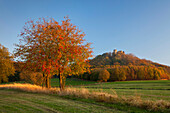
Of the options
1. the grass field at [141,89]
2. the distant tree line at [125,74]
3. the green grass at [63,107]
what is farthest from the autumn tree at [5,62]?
the distant tree line at [125,74]

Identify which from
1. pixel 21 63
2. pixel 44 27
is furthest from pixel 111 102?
pixel 21 63

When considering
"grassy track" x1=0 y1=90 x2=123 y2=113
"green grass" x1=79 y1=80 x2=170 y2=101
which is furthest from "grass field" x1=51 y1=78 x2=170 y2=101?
"grassy track" x1=0 y1=90 x2=123 y2=113

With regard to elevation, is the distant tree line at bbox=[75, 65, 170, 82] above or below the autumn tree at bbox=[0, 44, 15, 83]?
below

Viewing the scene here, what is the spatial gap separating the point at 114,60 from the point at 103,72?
58.1 metres

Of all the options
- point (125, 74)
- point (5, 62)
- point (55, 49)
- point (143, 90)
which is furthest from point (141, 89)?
point (125, 74)

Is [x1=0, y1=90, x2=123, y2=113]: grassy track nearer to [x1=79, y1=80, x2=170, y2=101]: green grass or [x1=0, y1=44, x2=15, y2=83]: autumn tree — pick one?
[x1=79, y1=80, x2=170, y2=101]: green grass

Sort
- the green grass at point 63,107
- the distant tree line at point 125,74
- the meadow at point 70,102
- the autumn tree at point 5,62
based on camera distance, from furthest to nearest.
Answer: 1. the distant tree line at point 125,74
2. the autumn tree at point 5,62
3. the meadow at point 70,102
4. the green grass at point 63,107

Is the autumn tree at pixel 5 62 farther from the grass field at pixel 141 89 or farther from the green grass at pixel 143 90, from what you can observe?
the green grass at pixel 143 90

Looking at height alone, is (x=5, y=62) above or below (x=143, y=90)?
above

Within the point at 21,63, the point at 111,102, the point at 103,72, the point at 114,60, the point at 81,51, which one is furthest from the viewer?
the point at 114,60

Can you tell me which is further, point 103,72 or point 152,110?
point 103,72

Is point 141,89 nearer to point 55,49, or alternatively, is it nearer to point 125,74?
point 55,49

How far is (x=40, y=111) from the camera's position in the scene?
634cm

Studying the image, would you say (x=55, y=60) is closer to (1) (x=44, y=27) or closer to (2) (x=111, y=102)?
(1) (x=44, y=27)
